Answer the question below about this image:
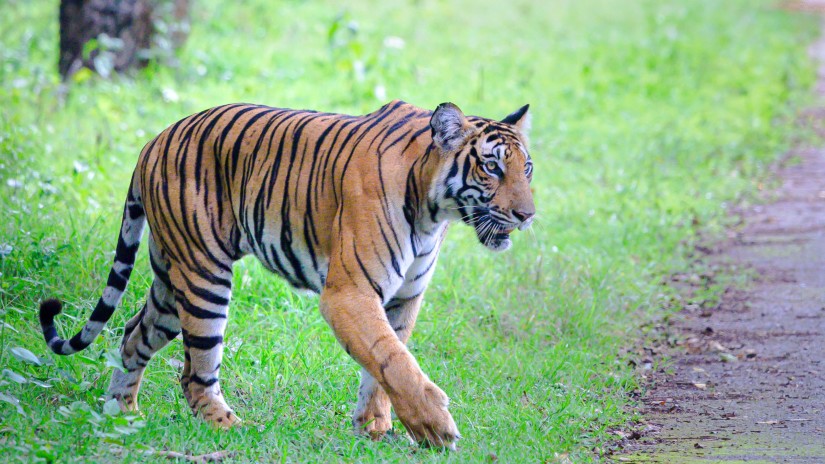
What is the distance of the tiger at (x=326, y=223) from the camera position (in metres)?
3.76

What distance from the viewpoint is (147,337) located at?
4312 mm

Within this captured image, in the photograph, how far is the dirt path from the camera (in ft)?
13.5

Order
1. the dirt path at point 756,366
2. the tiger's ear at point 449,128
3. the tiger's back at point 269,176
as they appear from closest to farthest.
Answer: the tiger's ear at point 449,128 < the tiger's back at point 269,176 < the dirt path at point 756,366

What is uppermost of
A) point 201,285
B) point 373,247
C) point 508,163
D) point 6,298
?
point 508,163

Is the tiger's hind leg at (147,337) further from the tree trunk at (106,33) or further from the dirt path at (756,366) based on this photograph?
the tree trunk at (106,33)

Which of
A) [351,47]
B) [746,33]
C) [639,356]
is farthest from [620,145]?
[746,33]

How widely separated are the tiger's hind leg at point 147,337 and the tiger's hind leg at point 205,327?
0.17 meters

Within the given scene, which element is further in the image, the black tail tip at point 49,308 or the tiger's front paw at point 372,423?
the tiger's front paw at point 372,423

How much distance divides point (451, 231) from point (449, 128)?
3114mm

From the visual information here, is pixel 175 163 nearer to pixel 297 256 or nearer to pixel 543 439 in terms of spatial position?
pixel 297 256

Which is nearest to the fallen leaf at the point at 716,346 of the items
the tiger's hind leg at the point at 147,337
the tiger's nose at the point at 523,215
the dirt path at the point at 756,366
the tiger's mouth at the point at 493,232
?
the dirt path at the point at 756,366

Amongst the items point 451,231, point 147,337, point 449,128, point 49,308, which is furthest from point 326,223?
point 451,231

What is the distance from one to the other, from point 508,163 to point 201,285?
52.9 inches

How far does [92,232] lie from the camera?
546cm
